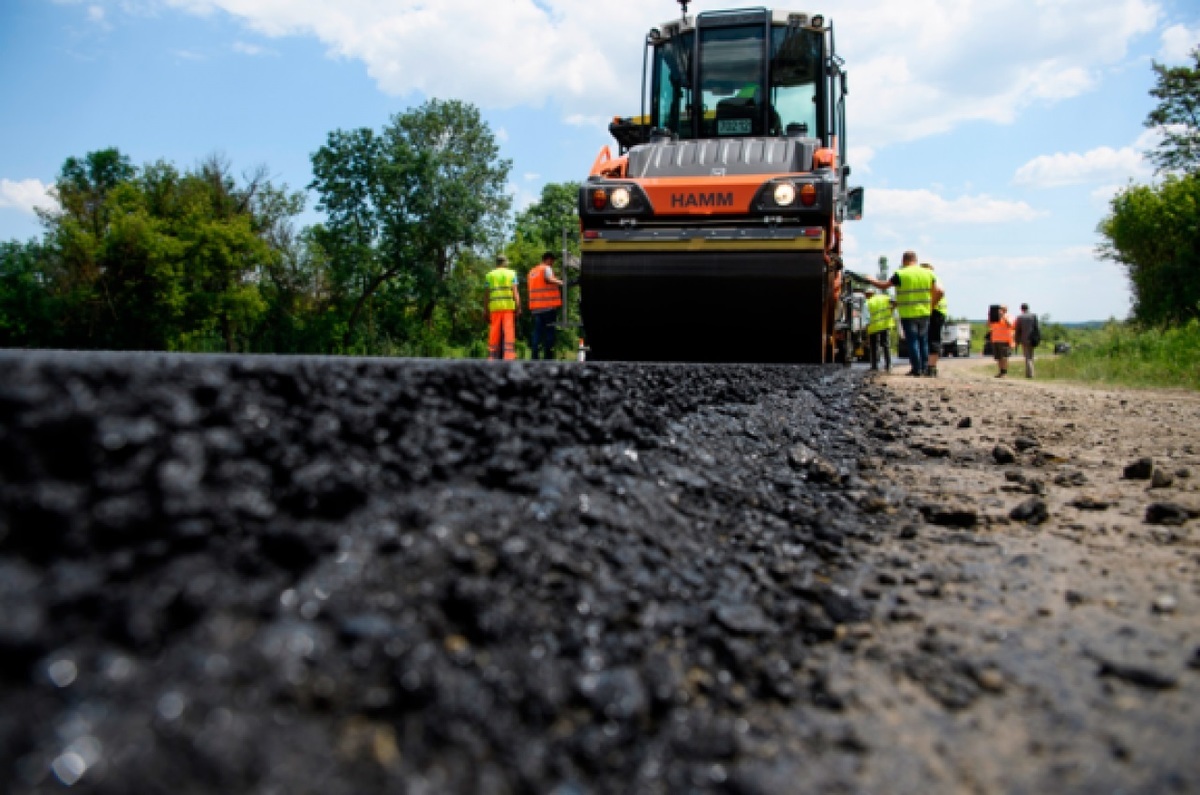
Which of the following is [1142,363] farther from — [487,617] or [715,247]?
[487,617]

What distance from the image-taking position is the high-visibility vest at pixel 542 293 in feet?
37.5

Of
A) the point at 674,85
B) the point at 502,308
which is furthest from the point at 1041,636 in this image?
the point at 502,308

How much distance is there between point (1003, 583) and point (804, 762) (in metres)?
1.07

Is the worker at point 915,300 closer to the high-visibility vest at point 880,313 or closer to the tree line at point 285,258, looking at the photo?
the high-visibility vest at point 880,313

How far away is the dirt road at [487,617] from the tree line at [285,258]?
1467 inches

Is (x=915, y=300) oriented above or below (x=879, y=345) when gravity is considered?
above

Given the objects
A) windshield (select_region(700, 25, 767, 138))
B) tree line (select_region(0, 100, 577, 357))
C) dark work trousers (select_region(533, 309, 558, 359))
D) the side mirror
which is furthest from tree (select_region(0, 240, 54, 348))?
the side mirror

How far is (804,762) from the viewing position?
1.30m

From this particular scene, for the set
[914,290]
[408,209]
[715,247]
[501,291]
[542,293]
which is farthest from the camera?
[408,209]

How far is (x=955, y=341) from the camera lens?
50.1m

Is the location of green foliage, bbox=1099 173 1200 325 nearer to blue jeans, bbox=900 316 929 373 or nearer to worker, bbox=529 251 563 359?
blue jeans, bbox=900 316 929 373

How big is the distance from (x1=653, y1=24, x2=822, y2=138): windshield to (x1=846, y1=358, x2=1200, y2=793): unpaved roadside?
510cm

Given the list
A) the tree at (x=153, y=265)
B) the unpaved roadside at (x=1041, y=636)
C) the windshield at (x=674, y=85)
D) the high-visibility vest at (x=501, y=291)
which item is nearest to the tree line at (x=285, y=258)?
the tree at (x=153, y=265)

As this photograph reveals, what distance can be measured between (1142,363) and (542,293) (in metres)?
12.1
